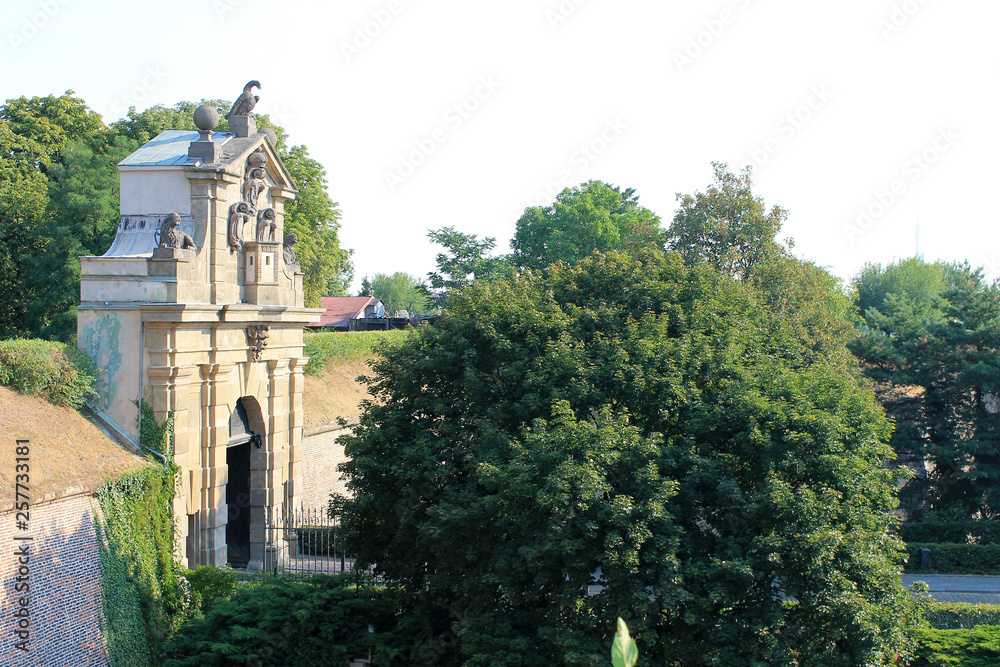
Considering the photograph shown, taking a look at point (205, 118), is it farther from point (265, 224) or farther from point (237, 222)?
point (265, 224)

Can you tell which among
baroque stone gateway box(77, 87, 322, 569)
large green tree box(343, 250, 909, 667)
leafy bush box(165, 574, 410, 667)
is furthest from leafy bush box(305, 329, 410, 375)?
leafy bush box(165, 574, 410, 667)

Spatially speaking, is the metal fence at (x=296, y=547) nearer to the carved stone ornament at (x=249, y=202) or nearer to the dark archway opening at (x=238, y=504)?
the dark archway opening at (x=238, y=504)

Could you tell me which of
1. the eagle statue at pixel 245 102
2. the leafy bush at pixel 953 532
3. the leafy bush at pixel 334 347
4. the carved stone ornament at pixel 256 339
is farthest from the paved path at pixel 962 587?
the eagle statue at pixel 245 102

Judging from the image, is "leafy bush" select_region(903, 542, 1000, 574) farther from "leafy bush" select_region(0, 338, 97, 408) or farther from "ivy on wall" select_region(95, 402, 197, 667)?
"leafy bush" select_region(0, 338, 97, 408)

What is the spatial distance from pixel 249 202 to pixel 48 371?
21.6ft

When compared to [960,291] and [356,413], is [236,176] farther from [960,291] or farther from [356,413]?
[960,291]

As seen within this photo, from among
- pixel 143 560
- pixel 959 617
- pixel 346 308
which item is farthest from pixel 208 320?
pixel 346 308

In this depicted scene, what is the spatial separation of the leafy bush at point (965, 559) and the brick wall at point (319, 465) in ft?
68.2

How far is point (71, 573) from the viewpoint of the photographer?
1522 centimetres

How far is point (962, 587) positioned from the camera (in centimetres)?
2769

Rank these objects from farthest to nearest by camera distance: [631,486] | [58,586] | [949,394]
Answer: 1. [949,394]
2. [58,586]
3. [631,486]

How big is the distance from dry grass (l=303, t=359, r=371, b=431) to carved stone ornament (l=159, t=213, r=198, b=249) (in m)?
12.1

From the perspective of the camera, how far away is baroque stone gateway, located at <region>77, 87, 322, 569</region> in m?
18.3

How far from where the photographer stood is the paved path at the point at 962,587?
85.9 ft
